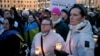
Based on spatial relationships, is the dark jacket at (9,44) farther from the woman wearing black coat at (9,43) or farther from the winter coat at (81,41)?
the winter coat at (81,41)

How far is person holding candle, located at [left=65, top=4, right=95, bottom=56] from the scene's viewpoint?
3936 millimetres

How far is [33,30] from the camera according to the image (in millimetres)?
7406

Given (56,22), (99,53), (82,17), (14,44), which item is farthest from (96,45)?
(56,22)

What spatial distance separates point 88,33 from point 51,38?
1142mm

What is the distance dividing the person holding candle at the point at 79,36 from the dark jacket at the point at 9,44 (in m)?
1.49

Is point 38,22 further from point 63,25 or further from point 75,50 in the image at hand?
point 75,50

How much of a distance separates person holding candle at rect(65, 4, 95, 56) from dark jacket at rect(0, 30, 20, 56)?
149 cm

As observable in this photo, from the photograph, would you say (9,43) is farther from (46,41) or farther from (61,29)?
(61,29)

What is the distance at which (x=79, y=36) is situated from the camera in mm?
4055

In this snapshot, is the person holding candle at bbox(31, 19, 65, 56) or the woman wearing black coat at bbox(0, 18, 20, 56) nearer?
the person holding candle at bbox(31, 19, 65, 56)

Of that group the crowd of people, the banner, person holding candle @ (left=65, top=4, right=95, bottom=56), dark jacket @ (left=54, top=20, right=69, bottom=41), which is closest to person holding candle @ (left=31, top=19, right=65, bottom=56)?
the crowd of people

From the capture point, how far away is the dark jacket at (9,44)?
18.2ft

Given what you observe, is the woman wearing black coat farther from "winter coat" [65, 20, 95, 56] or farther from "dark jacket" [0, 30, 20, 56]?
"winter coat" [65, 20, 95, 56]

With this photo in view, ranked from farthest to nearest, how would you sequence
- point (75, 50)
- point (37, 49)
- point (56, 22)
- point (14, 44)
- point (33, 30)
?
point (33, 30)
point (56, 22)
point (14, 44)
point (37, 49)
point (75, 50)
